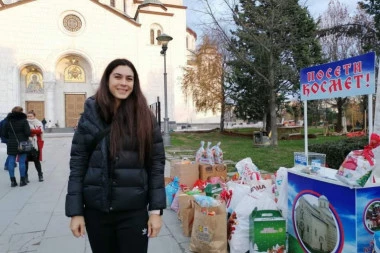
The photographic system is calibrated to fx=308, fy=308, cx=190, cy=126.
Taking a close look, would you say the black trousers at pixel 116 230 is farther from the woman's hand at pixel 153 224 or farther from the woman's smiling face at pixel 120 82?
the woman's smiling face at pixel 120 82

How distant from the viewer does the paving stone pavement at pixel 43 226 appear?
376 centimetres

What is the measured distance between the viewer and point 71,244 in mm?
3879

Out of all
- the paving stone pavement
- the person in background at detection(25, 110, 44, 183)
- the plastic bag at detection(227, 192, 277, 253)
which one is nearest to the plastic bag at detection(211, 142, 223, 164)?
the paving stone pavement

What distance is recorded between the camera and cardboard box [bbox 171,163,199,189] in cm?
564

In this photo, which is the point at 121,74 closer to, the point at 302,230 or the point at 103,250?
the point at 103,250

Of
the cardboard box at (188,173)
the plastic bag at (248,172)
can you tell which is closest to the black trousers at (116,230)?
the plastic bag at (248,172)

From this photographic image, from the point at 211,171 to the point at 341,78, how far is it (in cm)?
294

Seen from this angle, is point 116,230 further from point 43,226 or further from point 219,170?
point 219,170

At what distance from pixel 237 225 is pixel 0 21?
112 feet

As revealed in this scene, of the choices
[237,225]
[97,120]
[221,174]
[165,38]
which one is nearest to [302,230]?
[237,225]

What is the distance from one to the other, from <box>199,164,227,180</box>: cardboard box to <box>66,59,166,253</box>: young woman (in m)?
3.47

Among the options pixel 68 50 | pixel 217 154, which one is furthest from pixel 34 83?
pixel 217 154

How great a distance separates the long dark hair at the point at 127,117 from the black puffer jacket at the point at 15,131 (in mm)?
5982

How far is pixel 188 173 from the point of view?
5.66 meters
